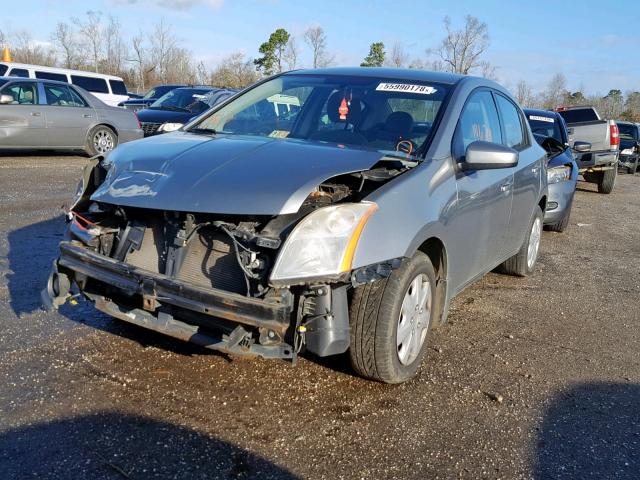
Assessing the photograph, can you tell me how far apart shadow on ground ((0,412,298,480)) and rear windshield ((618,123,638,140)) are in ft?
74.9

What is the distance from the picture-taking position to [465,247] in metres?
4.21

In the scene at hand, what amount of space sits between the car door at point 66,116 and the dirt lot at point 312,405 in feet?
29.8

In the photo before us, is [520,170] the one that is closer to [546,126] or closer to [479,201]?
[479,201]

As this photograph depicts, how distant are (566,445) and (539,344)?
4.76 feet

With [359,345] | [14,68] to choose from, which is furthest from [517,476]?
[14,68]

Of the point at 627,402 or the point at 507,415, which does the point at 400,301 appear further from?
the point at 627,402

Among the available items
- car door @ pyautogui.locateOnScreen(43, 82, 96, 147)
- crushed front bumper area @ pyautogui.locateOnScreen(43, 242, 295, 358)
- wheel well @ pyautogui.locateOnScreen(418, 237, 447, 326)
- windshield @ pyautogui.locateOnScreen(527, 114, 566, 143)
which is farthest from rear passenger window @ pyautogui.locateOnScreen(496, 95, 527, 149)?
car door @ pyautogui.locateOnScreen(43, 82, 96, 147)

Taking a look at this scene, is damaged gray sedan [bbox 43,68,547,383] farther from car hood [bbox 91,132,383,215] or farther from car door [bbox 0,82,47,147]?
car door [bbox 0,82,47,147]

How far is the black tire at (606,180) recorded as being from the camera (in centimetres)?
1465

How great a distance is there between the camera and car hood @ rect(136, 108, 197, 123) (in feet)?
47.7

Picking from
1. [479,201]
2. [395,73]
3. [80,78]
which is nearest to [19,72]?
[80,78]

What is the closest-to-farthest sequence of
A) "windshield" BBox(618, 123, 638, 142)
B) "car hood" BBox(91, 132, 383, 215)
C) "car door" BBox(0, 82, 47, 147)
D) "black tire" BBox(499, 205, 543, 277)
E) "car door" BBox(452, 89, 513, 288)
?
"car hood" BBox(91, 132, 383, 215) → "car door" BBox(452, 89, 513, 288) → "black tire" BBox(499, 205, 543, 277) → "car door" BBox(0, 82, 47, 147) → "windshield" BBox(618, 123, 638, 142)

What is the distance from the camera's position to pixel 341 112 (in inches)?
175

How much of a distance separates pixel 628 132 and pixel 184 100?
1599cm
